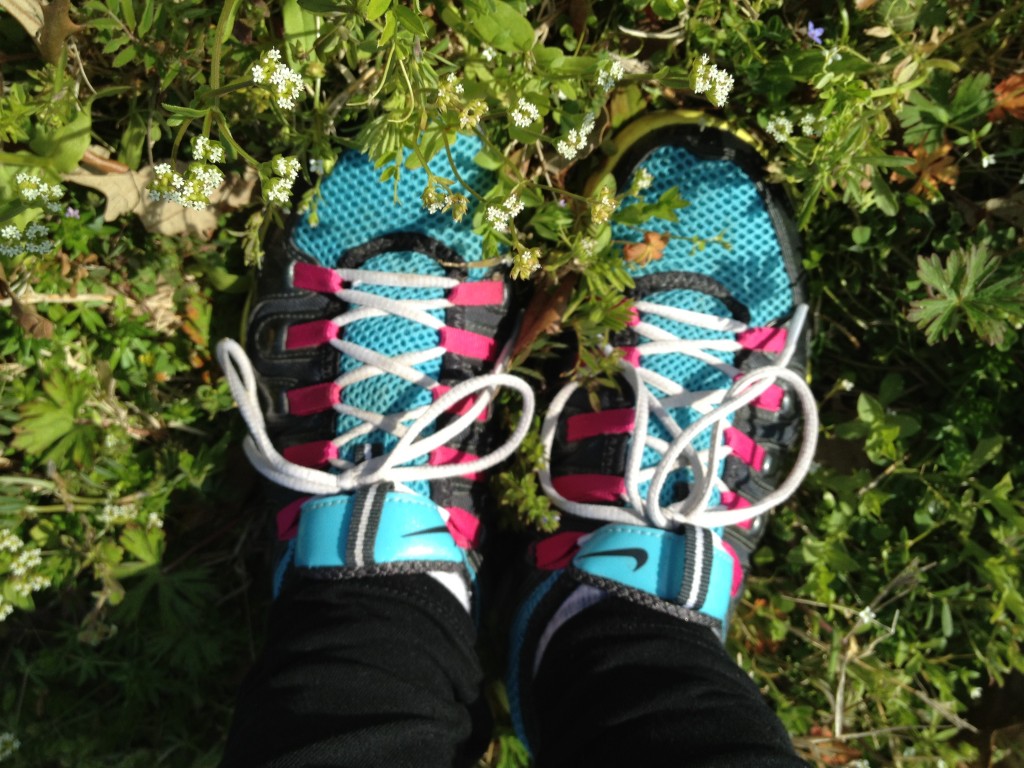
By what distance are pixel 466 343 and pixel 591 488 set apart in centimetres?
55

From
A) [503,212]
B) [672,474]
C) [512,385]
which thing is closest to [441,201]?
[503,212]

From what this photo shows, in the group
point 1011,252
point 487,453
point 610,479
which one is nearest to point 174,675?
point 487,453

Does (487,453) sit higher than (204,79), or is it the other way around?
(204,79)

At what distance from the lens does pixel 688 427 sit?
2287mm

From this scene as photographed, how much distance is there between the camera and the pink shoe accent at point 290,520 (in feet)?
7.71

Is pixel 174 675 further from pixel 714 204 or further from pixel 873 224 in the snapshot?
pixel 873 224

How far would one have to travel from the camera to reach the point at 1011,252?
235 cm

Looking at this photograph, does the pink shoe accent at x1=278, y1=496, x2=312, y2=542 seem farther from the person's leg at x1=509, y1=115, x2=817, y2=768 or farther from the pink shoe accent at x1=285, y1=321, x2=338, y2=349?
the person's leg at x1=509, y1=115, x2=817, y2=768

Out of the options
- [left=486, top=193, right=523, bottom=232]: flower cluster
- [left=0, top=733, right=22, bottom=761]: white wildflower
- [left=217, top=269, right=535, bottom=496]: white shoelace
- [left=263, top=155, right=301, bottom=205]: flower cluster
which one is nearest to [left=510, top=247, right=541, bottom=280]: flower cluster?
[left=486, top=193, right=523, bottom=232]: flower cluster

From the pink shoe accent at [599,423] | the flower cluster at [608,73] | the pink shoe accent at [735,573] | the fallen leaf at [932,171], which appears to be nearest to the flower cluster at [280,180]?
the flower cluster at [608,73]

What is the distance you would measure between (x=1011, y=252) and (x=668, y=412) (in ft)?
3.42

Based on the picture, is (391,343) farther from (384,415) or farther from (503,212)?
(503,212)

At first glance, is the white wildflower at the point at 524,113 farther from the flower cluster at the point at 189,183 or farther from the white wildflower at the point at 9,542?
the white wildflower at the point at 9,542

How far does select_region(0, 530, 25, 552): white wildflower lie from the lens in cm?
228
